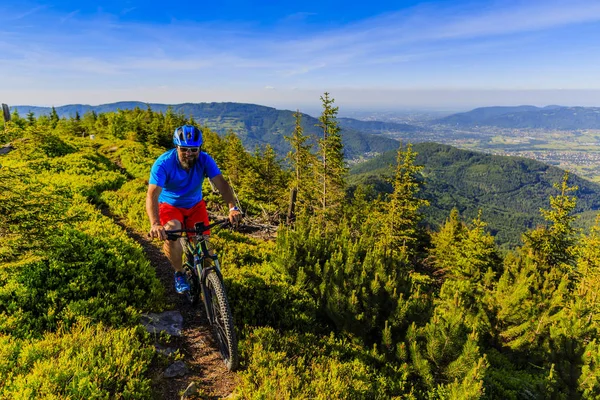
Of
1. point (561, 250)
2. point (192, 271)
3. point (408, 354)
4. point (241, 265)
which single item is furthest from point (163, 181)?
point (561, 250)

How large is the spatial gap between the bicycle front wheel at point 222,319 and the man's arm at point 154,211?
1048 mm

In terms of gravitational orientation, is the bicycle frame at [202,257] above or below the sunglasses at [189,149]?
below

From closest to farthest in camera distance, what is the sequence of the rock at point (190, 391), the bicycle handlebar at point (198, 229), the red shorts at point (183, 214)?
the rock at point (190, 391)
the bicycle handlebar at point (198, 229)
the red shorts at point (183, 214)

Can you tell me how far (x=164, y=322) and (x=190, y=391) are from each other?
2.01 m

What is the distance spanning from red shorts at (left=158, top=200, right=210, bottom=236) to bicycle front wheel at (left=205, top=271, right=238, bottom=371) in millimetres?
1134

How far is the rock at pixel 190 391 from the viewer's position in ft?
13.9

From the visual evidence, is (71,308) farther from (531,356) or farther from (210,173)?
(531,356)

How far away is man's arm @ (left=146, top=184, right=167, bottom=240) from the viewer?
14.0 ft

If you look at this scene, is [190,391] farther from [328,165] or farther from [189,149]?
[328,165]

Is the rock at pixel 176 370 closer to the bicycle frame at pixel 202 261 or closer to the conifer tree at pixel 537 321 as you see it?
the bicycle frame at pixel 202 261

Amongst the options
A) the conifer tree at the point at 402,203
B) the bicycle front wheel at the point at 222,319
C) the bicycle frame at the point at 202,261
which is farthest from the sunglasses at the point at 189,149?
the conifer tree at the point at 402,203

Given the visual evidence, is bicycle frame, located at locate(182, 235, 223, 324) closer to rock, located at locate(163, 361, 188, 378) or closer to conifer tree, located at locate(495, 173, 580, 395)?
rock, located at locate(163, 361, 188, 378)

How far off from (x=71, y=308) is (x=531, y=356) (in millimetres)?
13387

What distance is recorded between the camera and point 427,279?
76.3ft
